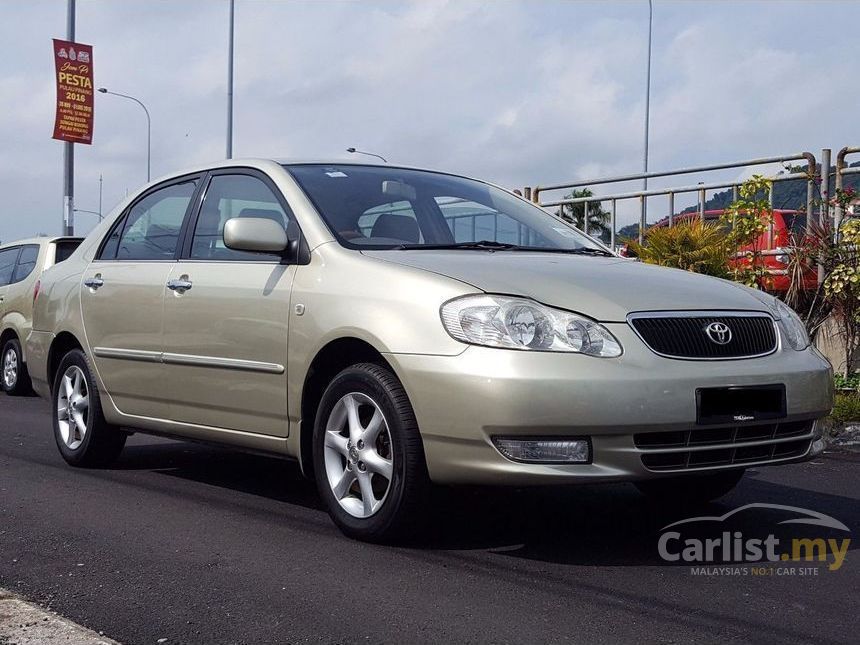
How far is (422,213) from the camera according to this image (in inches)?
217

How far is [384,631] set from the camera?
3.43 m

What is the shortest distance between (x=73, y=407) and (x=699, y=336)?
392cm

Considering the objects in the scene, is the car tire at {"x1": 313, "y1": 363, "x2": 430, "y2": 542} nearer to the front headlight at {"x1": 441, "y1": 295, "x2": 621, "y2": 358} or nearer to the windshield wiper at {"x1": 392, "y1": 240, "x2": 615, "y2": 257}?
the front headlight at {"x1": 441, "y1": 295, "x2": 621, "y2": 358}

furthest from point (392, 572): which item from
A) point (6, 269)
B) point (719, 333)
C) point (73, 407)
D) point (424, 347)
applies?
point (6, 269)

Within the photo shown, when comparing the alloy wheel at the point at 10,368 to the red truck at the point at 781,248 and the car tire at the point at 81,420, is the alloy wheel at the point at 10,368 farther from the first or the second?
the red truck at the point at 781,248

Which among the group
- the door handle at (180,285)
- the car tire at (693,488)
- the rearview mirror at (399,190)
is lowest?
the car tire at (693,488)

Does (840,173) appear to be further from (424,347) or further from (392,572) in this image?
(392,572)

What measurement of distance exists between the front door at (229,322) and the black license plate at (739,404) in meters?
1.82

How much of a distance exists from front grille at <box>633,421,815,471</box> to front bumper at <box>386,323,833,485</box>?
34 mm

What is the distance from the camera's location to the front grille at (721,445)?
13.7 ft

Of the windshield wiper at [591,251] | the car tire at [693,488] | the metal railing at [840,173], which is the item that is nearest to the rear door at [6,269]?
the metal railing at [840,173]

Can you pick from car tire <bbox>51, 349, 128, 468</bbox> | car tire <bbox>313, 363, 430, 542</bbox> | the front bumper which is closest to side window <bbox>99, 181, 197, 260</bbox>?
car tire <bbox>51, 349, 128, 468</bbox>

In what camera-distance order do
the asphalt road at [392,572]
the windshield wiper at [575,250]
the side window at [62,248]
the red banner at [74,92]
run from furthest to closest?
the red banner at [74,92]
the side window at [62,248]
the windshield wiper at [575,250]
the asphalt road at [392,572]

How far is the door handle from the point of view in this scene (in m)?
5.62
